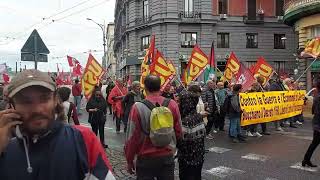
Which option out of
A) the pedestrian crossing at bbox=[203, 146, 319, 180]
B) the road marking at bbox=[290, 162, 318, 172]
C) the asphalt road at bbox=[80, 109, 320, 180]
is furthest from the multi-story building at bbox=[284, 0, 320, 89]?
the road marking at bbox=[290, 162, 318, 172]

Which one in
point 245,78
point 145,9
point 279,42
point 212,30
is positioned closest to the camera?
point 245,78

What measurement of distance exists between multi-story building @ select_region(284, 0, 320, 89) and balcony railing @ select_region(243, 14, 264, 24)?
11.5 metres

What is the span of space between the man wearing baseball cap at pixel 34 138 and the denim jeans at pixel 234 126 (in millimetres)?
10610

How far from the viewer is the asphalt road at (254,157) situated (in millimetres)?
8609

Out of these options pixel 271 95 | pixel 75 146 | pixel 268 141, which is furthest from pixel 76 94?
pixel 75 146

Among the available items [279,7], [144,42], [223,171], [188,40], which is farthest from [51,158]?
[279,7]

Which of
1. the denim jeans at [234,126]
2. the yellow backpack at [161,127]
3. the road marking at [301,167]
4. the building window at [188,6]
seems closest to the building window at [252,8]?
the building window at [188,6]

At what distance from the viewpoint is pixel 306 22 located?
3566 centimetres

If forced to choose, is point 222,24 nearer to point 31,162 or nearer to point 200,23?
point 200,23

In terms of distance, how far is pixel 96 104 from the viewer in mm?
11305

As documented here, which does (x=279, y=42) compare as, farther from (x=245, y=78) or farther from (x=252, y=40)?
(x=245, y=78)

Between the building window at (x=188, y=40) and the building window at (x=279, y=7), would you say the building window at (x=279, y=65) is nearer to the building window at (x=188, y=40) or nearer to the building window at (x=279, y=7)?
the building window at (x=279, y=7)

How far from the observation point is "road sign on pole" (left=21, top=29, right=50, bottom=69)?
384 inches

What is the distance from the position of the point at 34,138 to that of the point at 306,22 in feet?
117
